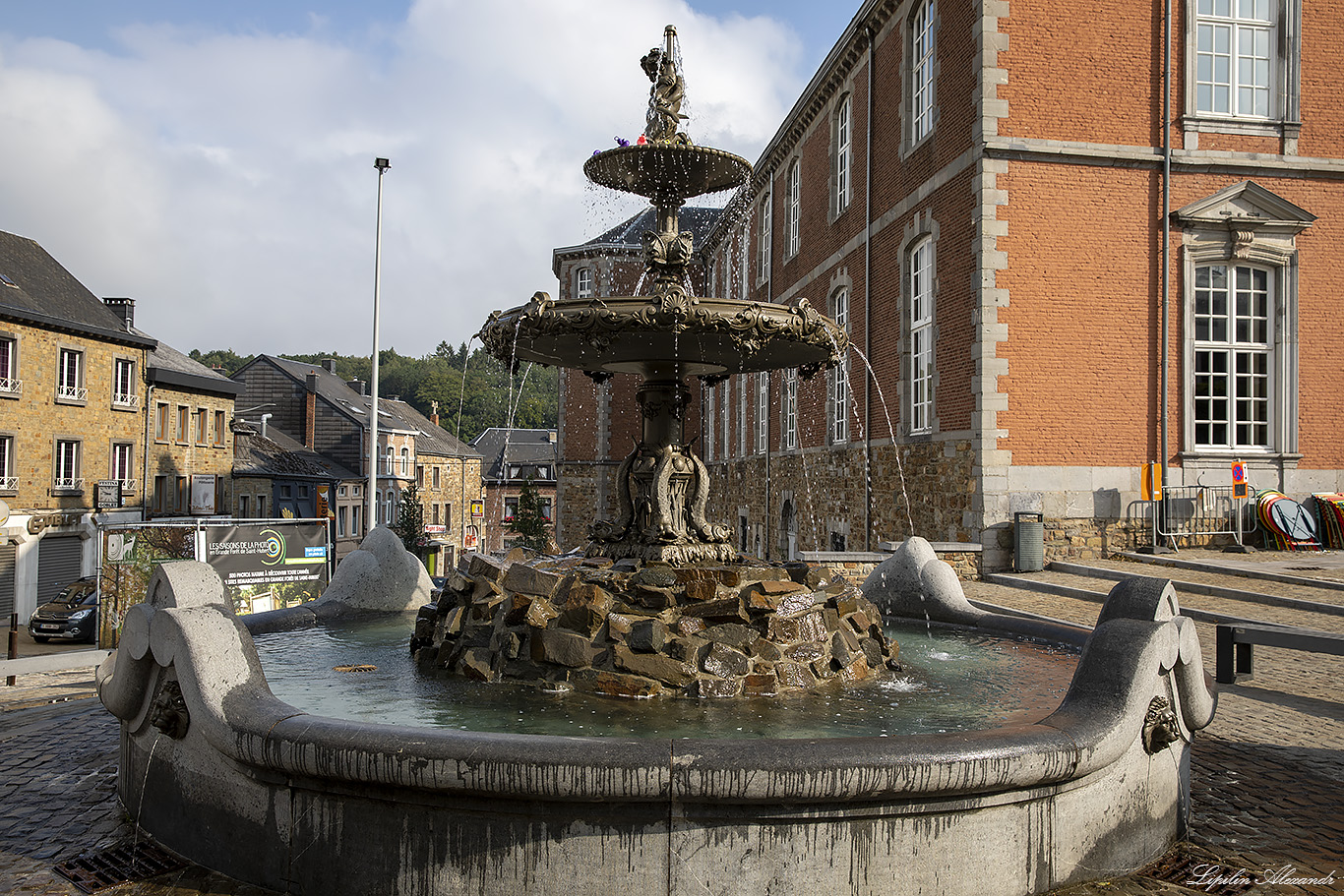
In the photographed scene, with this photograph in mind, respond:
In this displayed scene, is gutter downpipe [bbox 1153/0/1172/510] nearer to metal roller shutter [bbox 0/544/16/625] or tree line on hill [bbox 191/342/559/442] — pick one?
metal roller shutter [bbox 0/544/16/625]

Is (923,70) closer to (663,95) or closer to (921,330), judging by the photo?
(921,330)

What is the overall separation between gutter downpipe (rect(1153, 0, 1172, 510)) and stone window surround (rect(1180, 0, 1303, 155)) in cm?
49

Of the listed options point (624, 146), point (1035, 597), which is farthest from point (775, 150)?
point (624, 146)

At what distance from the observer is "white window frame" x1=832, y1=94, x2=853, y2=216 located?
23.9 m

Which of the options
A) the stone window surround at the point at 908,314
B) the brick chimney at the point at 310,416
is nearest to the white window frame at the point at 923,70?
the stone window surround at the point at 908,314

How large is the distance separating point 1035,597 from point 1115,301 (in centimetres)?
632

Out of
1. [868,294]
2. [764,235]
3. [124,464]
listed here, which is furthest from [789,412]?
[124,464]

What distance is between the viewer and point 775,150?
31.9m

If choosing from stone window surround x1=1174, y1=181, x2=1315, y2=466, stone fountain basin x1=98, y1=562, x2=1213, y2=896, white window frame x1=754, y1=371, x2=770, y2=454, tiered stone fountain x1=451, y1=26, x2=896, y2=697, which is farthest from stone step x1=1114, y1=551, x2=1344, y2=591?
white window frame x1=754, y1=371, x2=770, y2=454

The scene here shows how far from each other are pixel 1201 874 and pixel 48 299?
38.6 meters

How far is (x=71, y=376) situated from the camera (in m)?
33.2

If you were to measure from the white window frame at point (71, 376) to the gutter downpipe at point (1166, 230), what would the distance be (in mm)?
33500

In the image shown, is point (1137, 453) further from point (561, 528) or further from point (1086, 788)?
point (561, 528)

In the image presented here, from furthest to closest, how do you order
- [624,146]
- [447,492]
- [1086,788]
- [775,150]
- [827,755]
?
[447,492] < [775,150] < [624,146] < [1086,788] < [827,755]
